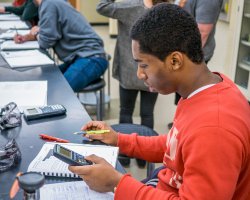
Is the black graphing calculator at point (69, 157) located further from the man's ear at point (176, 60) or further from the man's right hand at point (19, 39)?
the man's right hand at point (19, 39)

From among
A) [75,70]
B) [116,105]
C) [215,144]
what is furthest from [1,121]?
[116,105]

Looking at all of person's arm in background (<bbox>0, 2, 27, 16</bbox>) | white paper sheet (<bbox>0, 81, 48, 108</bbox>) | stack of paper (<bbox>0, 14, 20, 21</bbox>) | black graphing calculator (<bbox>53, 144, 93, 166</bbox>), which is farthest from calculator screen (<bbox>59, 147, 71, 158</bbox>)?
person's arm in background (<bbox>0, 2, 27, 16</bbox>)

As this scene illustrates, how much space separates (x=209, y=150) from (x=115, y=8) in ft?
4.72

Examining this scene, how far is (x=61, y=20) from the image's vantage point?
233 cm

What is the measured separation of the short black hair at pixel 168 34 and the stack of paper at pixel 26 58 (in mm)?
1247

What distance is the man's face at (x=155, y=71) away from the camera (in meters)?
0.86

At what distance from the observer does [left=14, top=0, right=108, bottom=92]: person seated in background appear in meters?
2.28

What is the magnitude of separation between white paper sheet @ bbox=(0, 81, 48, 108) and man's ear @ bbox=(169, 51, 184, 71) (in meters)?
0.71

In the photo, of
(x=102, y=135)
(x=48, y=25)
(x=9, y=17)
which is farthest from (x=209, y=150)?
(x=9, y=17)

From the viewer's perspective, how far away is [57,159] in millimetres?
984

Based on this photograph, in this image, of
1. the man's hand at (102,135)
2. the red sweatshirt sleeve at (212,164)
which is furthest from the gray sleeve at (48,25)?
the red sweatshirt sleeve at (212,164)

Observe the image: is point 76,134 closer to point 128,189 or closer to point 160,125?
point 128,189

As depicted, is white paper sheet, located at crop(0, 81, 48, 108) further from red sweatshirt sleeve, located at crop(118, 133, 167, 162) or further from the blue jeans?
the blue jeans

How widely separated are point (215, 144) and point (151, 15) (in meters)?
0.35
